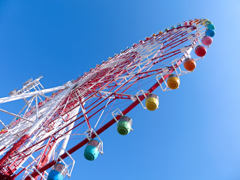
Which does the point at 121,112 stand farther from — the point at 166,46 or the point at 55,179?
the point at 166,46

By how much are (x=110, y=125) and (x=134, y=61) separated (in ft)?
19.6

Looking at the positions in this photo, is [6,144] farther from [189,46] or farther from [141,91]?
[189,46]

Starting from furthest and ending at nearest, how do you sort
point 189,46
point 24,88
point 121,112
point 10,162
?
point 24,88 → point 189,46 → point 10,162 → point 121,112

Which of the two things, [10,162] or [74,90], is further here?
[74,90]

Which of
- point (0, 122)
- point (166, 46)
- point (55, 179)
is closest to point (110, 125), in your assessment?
point (55, 179)

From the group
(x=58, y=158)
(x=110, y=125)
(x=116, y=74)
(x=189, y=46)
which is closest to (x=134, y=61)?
(x=116, y=74)

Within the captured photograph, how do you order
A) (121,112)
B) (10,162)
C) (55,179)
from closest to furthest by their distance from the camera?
(55,179) < (121,112) < (10,162)

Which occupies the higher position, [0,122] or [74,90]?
[74,90]

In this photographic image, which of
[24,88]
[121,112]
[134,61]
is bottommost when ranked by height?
[121,112]

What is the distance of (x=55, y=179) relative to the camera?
4.55m

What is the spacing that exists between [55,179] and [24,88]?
26.5 feet

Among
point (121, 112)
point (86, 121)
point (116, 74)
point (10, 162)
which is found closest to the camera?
point (121, 112)

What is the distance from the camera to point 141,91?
4.92 meters

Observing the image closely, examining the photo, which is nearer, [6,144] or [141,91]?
[141,91]
